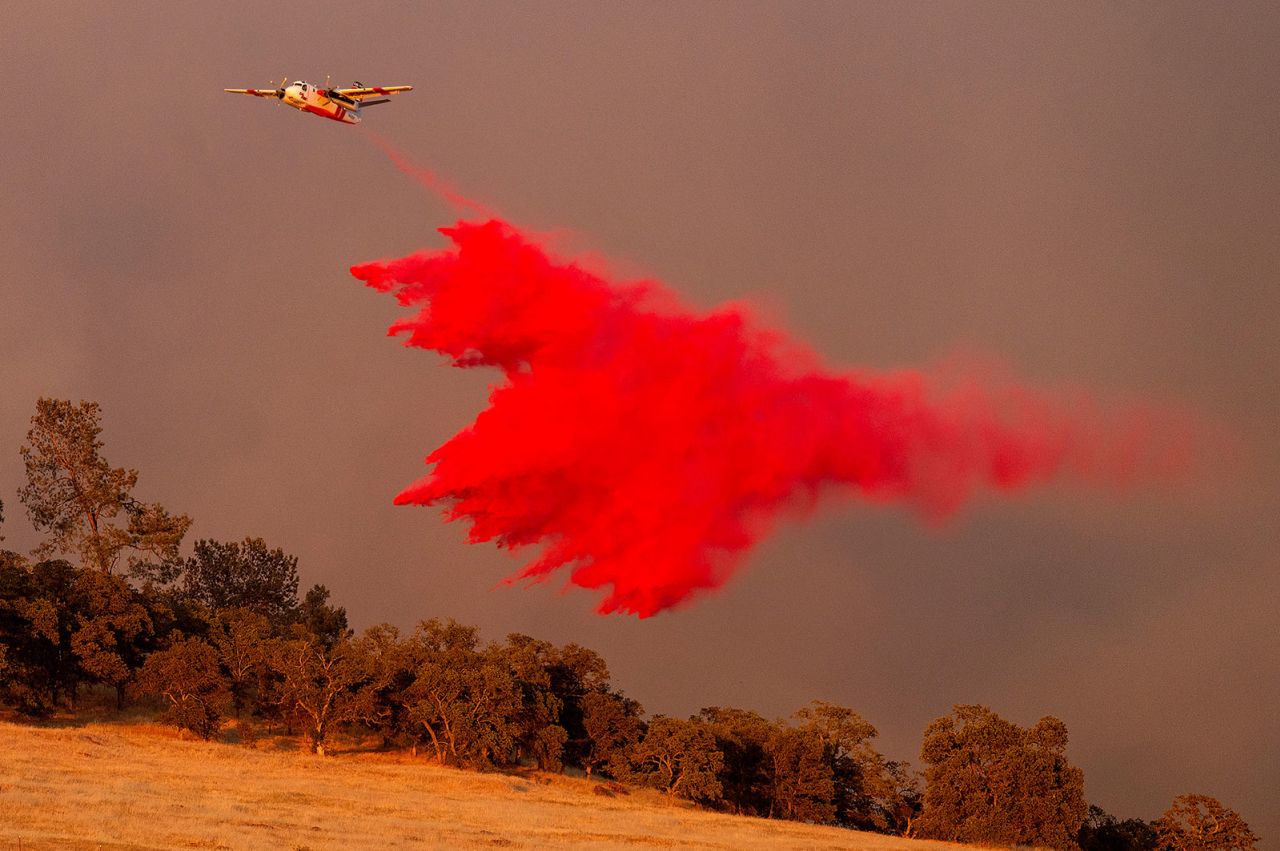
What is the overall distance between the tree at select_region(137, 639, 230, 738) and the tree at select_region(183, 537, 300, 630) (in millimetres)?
29690

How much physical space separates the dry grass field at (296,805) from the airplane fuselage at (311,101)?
3141 cm

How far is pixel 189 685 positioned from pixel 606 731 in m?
25.6

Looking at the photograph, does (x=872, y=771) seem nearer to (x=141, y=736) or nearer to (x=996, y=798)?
(x=996, y=798)

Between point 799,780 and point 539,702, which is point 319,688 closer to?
point 539,702

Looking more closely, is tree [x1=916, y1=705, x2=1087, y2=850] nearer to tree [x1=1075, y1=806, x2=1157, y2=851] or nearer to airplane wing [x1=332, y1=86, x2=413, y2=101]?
tree [x1=1075, y1=806, x2=1157, y2=851]

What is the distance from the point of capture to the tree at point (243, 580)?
373 ft

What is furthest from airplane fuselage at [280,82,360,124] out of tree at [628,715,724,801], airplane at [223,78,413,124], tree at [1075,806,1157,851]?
tree at [1075,806,1157,851]

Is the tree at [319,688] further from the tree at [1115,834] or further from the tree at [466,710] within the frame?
the tree at [1115,834]

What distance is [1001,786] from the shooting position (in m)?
82.2

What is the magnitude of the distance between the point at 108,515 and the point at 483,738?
3770 cm

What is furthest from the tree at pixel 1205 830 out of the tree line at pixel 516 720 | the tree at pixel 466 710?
the tree at pixel 466 710

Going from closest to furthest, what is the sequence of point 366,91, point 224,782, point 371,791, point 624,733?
point 224,782 → point 371,791 → point 366,91 → point 624,733

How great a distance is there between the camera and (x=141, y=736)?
75750 mm

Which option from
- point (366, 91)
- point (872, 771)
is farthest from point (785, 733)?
point (366, 91)
